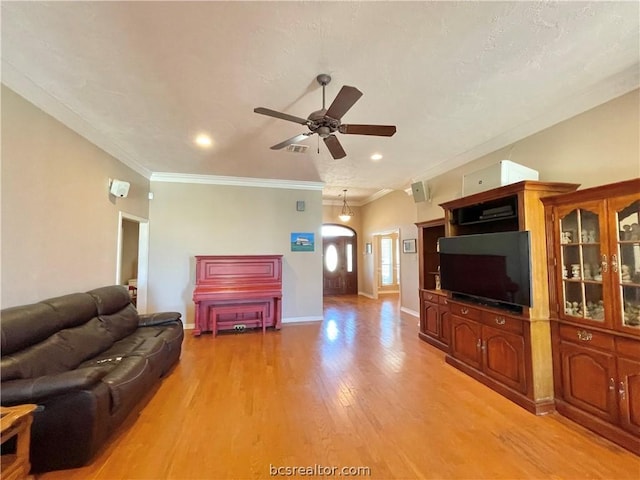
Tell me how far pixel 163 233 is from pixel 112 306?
215 cm

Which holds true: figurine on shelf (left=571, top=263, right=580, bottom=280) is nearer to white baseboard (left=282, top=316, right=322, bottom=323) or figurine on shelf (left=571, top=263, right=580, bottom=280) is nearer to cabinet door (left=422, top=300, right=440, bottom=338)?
cabinet door (left=422, top=300, right=440, bottom=338)

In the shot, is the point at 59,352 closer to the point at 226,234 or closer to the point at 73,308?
the point at 73,308

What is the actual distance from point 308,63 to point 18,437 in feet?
9.83

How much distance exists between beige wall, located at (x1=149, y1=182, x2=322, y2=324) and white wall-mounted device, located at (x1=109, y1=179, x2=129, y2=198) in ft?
4.37

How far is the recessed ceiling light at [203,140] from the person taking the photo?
3424 millimetres

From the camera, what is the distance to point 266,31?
6.00ft

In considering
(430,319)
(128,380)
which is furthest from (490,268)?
(128,380)

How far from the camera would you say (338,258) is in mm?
9078

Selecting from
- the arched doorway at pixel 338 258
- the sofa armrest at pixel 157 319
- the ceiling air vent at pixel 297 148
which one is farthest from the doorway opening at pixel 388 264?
the sofa armrest at pixel 157 319

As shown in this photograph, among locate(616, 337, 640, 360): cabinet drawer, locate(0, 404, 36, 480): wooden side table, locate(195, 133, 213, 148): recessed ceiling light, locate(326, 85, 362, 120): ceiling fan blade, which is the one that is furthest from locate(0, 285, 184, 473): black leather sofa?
locate(616, 337, 640, 360): cabinet drawer

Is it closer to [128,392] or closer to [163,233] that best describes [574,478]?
[128,392]

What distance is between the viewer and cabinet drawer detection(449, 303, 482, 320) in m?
3.11

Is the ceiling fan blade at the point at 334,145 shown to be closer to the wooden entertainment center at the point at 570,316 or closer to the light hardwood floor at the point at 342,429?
the wooden entertainment center at the point at 570,316

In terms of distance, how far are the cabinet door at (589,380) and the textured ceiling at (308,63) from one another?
224cm
